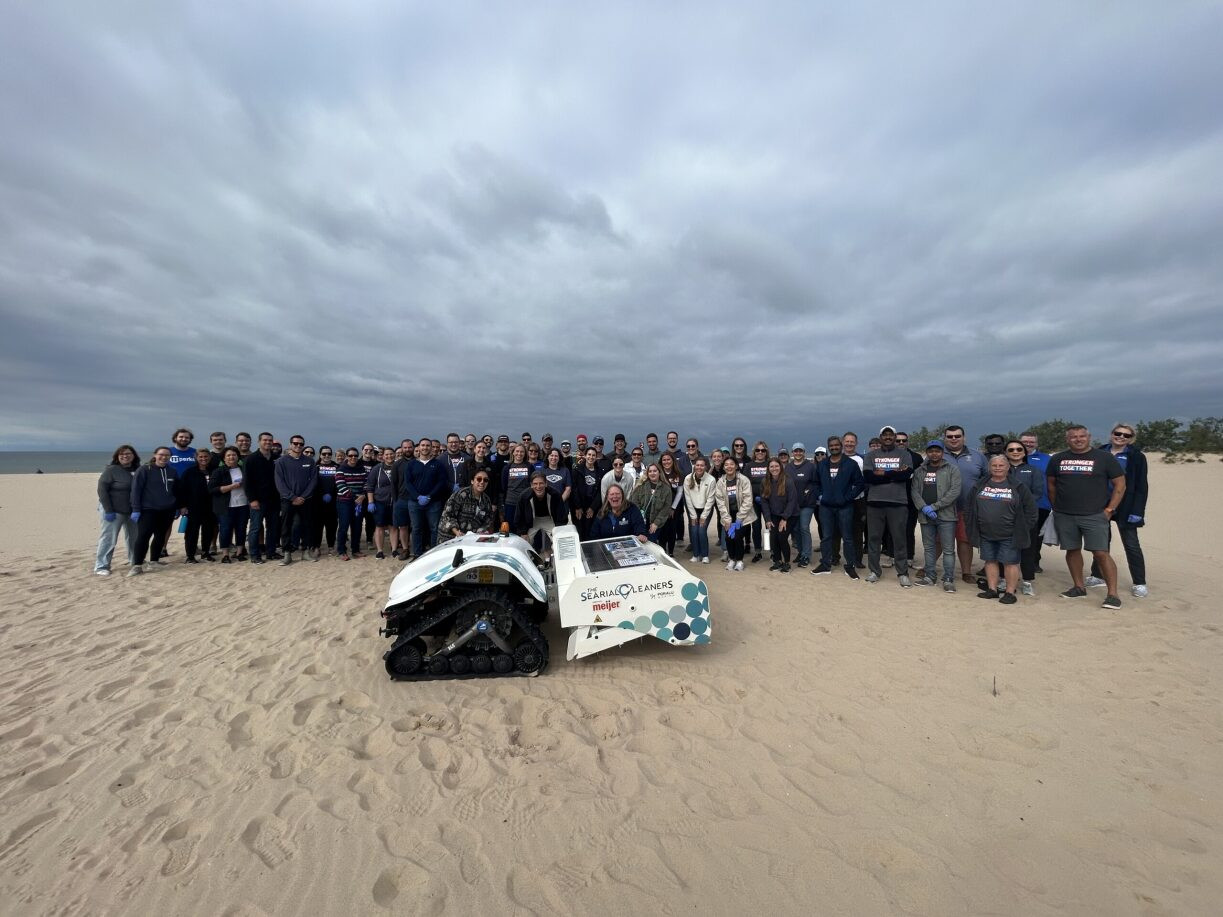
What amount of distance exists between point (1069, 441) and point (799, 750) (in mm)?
5923

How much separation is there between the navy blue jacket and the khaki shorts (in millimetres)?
2340

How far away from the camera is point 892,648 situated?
5086 millimetres

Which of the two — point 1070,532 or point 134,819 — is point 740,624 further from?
point 134,819

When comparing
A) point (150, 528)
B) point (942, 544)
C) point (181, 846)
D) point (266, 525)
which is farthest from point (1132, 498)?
point (150, 528)

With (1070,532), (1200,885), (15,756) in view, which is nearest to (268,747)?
(15,756)

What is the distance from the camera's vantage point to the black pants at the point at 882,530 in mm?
7262

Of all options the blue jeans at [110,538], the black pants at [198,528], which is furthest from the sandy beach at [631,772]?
the black pants at [198,528]

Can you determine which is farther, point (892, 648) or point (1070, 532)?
point (1070, 532)

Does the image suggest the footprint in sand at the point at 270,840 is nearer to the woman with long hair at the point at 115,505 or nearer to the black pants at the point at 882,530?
the black pants at the point at 882,530

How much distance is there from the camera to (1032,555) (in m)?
7.21

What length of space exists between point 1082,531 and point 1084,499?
0.43 m

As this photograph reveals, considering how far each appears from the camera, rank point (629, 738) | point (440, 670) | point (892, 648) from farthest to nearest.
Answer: point (892, 648)
point (440, 670)
point (629, 738)

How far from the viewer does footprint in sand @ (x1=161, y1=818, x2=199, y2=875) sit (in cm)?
250

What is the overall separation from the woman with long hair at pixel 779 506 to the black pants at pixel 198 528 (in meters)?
9.56
